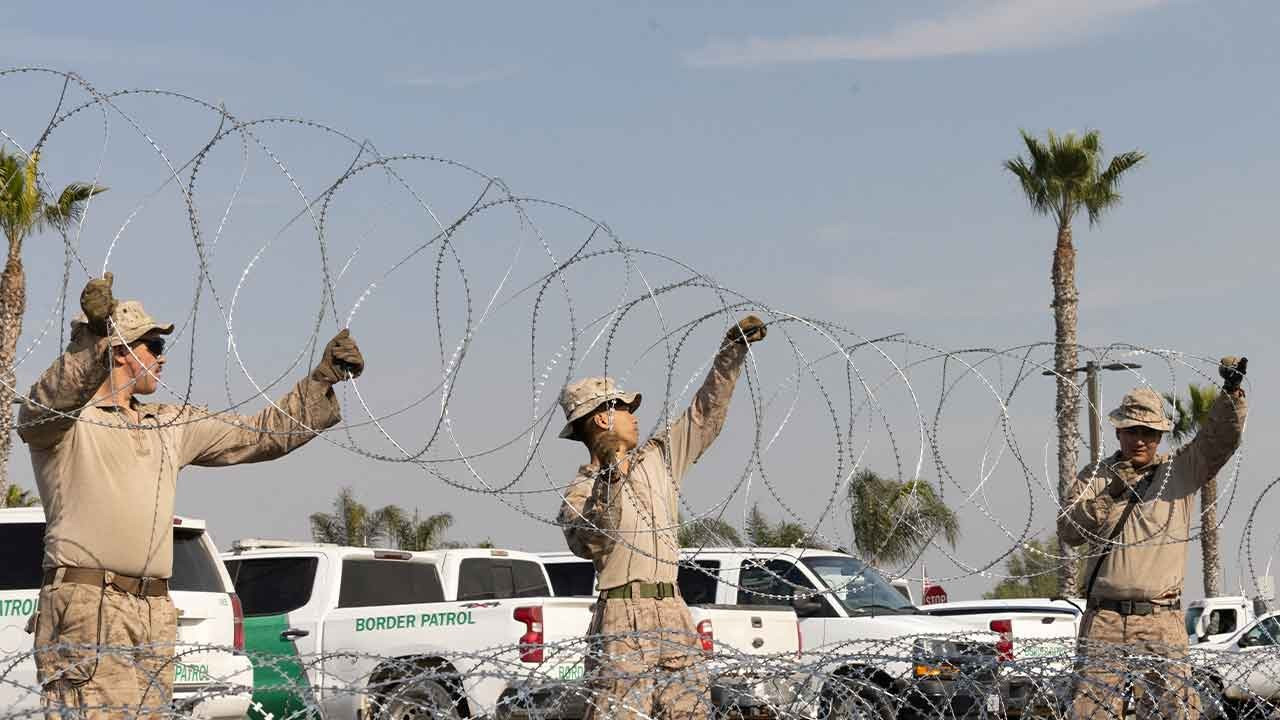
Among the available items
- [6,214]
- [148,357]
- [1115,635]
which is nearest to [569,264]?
[148,357]

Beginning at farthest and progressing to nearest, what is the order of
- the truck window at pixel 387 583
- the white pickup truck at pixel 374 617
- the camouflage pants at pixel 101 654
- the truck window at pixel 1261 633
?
the truck window at pixel 1261 633 → the truck window at pixel 387 583 → the white pickup truck at pixel 374 617 → the camouflage pants at pixel 101 654

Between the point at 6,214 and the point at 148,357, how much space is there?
16.0 meters

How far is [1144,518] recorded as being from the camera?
331 inches

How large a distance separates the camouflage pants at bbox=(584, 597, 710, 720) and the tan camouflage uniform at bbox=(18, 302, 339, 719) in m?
1.37

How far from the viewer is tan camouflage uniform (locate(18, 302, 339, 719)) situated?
624cm

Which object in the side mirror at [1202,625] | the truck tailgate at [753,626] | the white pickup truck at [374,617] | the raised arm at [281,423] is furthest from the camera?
the side mirror at [1202,625]

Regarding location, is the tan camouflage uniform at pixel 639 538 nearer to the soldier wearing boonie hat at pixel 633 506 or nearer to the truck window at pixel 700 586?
the soldier wearing boonie hat at pixel 633 506

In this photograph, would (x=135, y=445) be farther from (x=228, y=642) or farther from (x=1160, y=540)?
(x=1160, y=540)

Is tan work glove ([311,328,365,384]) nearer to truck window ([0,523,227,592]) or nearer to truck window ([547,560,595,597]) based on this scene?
truck window ([0,523,227,592])

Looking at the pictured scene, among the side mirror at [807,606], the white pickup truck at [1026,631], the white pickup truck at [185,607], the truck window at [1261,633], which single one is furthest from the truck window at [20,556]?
the truck window at [1261,633]

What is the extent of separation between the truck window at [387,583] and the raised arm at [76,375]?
608cm

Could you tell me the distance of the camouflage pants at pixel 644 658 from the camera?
Result: 6.77 m

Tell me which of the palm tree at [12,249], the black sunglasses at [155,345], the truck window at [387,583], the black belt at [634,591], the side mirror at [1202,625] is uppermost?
the palm tree at [12,249]

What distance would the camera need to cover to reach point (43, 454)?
653 cm
